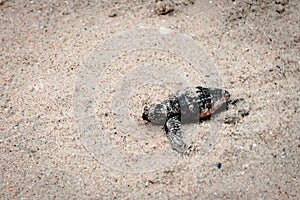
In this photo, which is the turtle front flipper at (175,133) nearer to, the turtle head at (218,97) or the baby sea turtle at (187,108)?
the baby sea turtle at (187,108)

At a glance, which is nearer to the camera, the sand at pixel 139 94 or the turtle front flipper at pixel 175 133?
the sand at pixel 139 94

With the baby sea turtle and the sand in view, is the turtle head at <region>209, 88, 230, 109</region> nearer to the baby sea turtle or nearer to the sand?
the baby sea turtle

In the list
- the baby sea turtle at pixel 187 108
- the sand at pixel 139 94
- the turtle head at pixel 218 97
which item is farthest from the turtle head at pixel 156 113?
the turtle head at pixel 218 97

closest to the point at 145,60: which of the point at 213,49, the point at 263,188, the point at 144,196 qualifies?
the point at 213,49

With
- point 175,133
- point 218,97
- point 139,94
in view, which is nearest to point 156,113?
point 175,133

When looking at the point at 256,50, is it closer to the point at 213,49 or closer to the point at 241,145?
the point at 213,49

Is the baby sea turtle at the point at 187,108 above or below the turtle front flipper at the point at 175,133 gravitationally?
above

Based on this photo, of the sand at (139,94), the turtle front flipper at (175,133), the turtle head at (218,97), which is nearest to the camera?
the sand at (139,94)

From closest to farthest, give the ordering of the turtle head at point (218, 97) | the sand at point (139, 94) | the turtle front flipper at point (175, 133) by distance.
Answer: the sand at point (139, 94)
the turtle front flipper at point (175, 133)
the turtle head at point (218, 97)

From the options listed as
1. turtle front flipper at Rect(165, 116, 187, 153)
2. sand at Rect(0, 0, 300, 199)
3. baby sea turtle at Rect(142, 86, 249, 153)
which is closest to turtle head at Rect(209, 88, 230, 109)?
baby sea turtle at Rect(142, 86, 249, 153)
